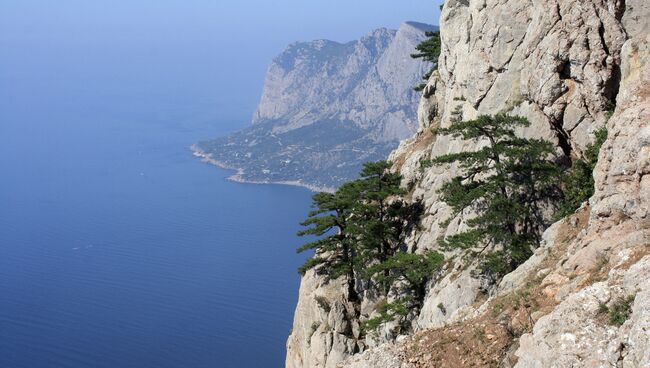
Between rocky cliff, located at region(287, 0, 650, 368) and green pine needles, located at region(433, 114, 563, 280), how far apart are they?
122 centimetres

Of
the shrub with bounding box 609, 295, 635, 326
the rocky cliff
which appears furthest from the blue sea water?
the shrub with bounding box 609, 295, 635, 326

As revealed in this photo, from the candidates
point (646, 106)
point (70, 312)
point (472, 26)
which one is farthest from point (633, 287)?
point (70, 312)

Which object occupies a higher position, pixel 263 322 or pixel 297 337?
pixel 263 322

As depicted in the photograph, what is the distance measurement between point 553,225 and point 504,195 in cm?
499

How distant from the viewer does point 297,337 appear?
42875 mm

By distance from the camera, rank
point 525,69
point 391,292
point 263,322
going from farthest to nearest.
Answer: point 263,322 < point 391,292 < point 525,69

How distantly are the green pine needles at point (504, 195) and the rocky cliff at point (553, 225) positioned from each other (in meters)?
1.22

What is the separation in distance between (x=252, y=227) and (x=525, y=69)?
168867 mm

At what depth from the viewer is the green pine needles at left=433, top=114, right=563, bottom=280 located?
1171 inches

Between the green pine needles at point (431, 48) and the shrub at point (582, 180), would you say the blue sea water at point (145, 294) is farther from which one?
the shrub at point (582, 180)

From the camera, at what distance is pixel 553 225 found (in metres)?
26.0

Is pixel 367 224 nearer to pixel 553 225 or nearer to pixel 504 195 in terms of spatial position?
pixel 504 195

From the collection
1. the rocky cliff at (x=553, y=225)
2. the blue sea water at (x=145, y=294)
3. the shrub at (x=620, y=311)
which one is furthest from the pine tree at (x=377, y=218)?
the blue sea water at (x=145, y=294)

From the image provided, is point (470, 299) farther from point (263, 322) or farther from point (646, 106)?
point (263, 322)
